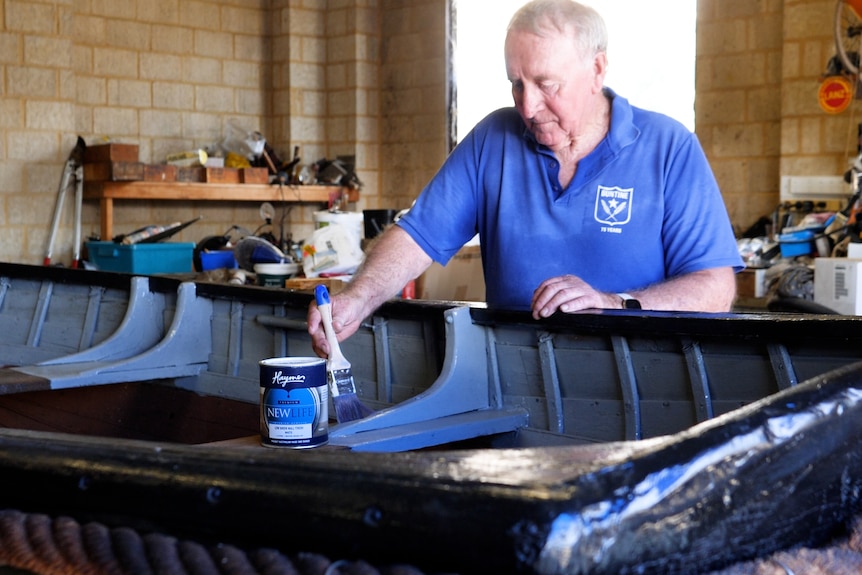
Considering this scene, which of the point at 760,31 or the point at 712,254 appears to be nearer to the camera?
the point at 712,254

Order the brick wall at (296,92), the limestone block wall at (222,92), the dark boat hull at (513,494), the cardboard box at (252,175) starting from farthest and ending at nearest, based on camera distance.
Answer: the cardboard box at (252,175), the limestone block wall at (222,92), the brick wall at (296,92), the dark boat hull at (513,494)

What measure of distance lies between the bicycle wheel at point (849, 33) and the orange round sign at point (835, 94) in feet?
0.42

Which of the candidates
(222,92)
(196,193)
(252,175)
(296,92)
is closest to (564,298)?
(196,193)

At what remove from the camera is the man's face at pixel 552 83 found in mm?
2451

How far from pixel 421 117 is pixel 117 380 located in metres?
6.44

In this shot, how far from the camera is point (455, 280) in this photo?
6004 millimetres

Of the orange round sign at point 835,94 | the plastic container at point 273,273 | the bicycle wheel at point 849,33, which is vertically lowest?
the plastic container at point 273,273

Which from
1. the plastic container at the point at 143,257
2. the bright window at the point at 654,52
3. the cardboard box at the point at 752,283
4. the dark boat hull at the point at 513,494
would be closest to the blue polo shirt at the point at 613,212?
the dark boat hull at the point at 513,494

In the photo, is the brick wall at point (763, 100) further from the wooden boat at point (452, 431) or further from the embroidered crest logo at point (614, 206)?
the wooden boat at point (452, 431)

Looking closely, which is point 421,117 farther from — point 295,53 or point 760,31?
point 760,31

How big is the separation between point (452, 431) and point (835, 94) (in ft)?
15.9

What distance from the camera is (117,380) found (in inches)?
114

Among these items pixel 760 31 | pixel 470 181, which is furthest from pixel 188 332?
pixel 760 31

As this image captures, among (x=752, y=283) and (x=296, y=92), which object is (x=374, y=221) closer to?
(x=752, y=283)
